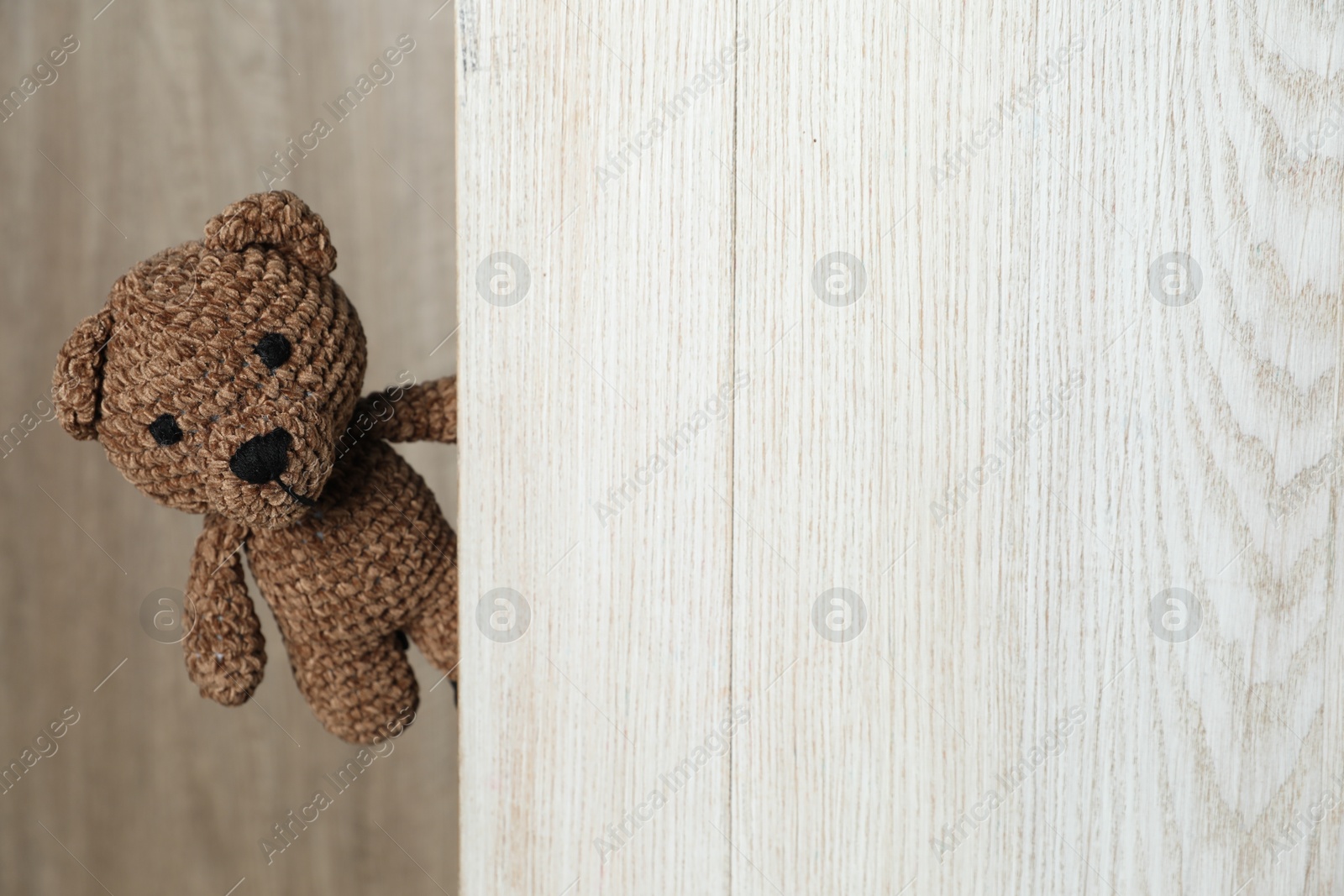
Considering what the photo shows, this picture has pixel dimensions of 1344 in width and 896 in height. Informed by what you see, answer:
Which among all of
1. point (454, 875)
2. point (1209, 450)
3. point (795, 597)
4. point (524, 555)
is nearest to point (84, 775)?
point (454, 875)

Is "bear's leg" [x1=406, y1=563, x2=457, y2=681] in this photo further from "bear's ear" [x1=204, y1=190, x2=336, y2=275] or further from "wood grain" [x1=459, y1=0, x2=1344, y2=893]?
"bear's ear" [x1=204, y1=190, x2=336, y2=275]

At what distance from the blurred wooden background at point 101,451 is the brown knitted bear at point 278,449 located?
0.73 meters

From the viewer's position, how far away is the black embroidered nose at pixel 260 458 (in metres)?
0.58

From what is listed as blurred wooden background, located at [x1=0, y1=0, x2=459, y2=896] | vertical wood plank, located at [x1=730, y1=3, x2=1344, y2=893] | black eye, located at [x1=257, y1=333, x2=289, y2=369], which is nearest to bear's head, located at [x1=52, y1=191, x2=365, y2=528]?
black eye, located at [x1=257, y1=333, x2=289, y2=369]

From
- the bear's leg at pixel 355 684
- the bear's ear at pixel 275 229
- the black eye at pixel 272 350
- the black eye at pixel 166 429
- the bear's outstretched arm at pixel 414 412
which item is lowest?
Answer: the bear's leg at pixel 355 684

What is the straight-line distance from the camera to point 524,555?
2.12ft

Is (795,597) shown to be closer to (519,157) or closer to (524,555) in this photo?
(524,555)

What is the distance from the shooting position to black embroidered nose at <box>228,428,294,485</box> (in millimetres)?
578

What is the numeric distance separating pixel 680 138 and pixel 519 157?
0.31ft

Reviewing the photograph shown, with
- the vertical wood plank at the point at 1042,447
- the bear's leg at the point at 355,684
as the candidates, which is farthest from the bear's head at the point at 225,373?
the vertical wood plank at the point at 1042,447

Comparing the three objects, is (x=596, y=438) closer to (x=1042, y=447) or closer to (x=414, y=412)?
(x=414, y=412)

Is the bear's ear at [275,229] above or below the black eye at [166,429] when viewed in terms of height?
above

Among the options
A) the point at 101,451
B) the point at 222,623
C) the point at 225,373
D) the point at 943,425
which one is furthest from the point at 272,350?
the point at 101,451

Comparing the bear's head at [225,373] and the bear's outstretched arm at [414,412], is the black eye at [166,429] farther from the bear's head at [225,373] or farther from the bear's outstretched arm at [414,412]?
the bear's outstretched arm at [414,412]
